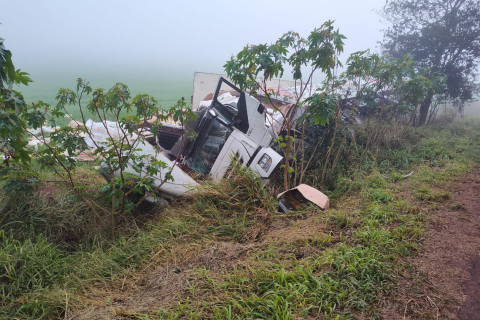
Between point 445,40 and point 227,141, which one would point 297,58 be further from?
point 445,40

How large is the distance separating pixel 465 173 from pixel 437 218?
7.24ft

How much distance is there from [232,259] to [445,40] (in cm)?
1102

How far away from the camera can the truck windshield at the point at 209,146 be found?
14.2 ft

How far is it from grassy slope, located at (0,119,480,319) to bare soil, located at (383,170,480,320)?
88mm

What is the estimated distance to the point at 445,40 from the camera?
9680mm

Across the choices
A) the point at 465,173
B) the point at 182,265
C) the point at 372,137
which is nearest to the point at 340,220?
the point at 182,265

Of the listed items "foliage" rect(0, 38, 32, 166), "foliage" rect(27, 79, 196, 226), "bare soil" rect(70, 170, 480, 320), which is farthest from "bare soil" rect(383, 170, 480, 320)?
"foliage" rect(0, 38, 32, 166)

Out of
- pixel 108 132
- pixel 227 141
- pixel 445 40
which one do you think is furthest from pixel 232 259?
pixel 445 40

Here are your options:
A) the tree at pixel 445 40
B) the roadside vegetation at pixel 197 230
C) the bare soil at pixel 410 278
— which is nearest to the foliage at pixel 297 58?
the roadside vegetation at pixel 197 230

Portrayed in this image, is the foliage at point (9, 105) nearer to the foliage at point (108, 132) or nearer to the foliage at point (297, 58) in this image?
the foliage at point (108, 132)

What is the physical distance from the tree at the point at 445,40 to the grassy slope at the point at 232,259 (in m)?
7.94

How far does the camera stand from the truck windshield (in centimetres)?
432

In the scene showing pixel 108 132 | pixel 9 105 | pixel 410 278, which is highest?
pixel 9 105

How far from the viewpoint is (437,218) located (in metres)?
2.98
